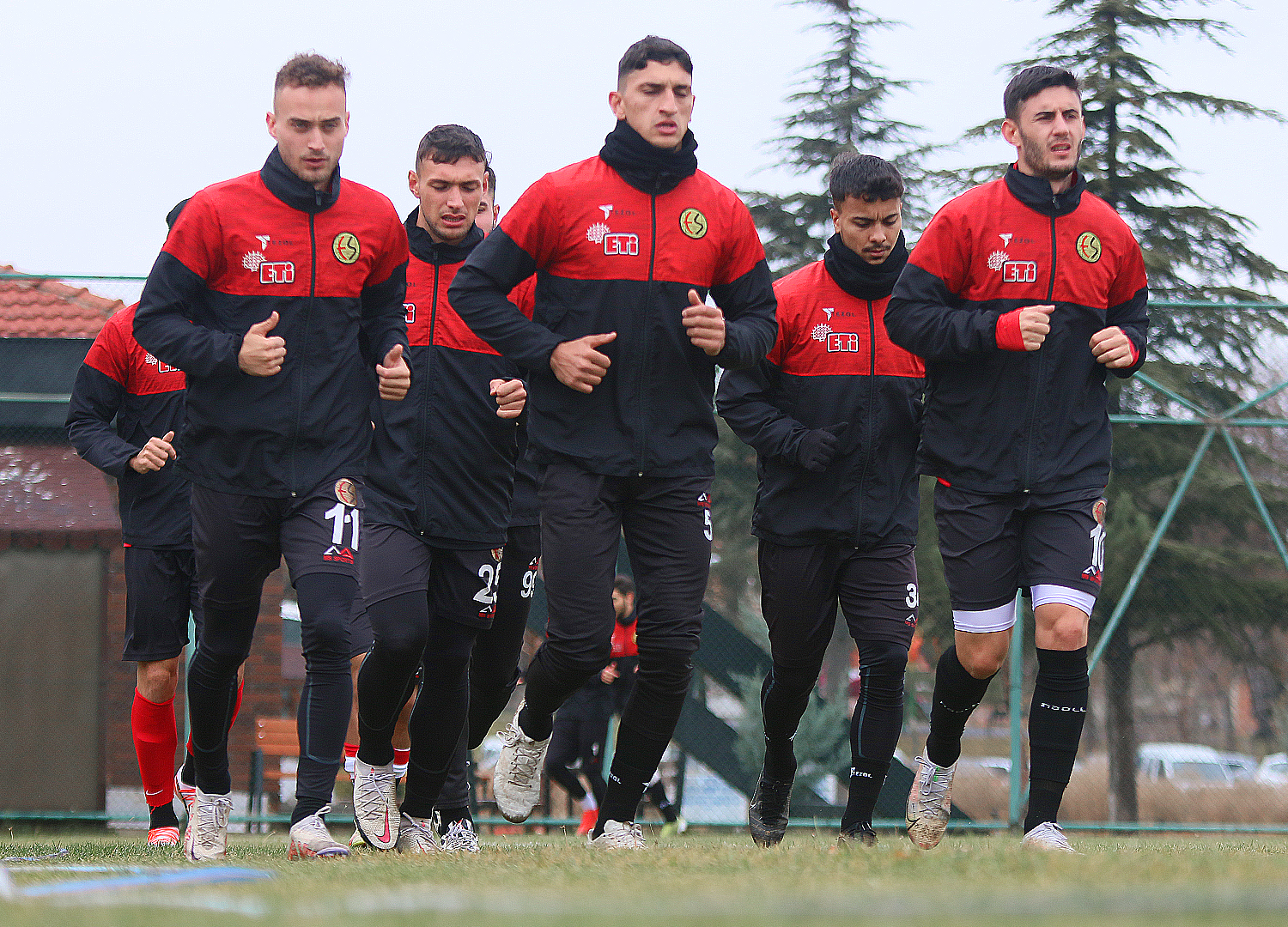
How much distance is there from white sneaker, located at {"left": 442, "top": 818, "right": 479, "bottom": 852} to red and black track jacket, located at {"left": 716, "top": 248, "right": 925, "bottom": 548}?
1629mm

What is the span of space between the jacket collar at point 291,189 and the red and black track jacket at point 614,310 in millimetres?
523

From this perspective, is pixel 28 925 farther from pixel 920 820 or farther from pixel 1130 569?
pixel 1130 569

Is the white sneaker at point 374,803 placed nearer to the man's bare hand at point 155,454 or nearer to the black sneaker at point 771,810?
the black sneaker at point 771,810

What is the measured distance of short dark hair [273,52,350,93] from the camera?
4809mm

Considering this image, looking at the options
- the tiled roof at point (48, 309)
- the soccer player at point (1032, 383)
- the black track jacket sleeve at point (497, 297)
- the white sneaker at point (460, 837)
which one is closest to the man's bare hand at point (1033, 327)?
the soccer player at point (1032, 383)

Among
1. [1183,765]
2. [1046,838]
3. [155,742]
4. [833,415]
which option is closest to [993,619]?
[1046,838]

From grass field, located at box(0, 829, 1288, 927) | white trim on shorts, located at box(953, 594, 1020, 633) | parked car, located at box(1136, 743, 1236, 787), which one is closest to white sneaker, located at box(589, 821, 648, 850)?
grass field, located at box(0, 829, 1288, 927)

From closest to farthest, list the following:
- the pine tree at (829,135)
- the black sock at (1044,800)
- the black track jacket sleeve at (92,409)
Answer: the black sock at (1044,800), the black track jacket sleeve at (92,409), the pine tree at (829,135)

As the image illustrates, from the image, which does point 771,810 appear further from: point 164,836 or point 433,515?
point 164,836

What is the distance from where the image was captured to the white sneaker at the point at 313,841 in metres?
4.46

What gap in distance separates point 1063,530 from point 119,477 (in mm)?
4159

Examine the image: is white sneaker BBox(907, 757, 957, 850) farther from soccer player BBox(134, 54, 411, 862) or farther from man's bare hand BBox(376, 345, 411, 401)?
man's bare hand BBox(376, 345, 411, 401)

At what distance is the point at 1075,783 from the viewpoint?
1022cm

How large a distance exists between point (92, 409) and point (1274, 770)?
27.5 ft
